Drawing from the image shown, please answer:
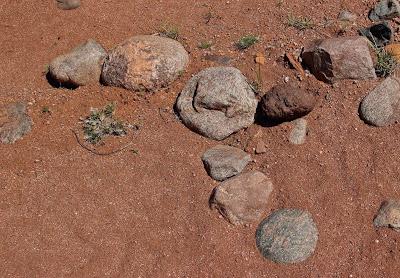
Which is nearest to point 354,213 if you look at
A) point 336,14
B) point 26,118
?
point 336,14

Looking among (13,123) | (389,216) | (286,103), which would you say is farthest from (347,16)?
(13,123)

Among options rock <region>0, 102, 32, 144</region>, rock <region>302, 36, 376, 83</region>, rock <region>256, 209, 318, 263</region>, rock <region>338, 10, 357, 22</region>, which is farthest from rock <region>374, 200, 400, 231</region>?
rock <region>0, 102, 32, 144</region>

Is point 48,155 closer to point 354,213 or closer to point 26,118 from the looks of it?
point 26,118

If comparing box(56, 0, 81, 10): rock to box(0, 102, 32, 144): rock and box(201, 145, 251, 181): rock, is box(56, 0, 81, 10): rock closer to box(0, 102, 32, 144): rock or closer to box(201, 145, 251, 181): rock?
box(0, 102, 32, 144): rock

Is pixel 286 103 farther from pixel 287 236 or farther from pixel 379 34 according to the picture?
pixel 379 34

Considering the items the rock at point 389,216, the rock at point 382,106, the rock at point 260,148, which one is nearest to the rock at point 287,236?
the rock at point 389,216

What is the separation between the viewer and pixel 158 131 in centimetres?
552

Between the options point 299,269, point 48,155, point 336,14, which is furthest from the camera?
point 336,14

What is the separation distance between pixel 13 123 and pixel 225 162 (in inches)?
90.9

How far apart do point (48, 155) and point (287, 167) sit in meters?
2.43

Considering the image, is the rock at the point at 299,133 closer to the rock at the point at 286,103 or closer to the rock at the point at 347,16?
the rock at the point at 286,103

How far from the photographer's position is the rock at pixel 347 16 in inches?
243

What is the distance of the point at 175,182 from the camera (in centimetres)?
516

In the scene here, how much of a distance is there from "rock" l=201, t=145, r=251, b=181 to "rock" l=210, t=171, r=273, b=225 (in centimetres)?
10
